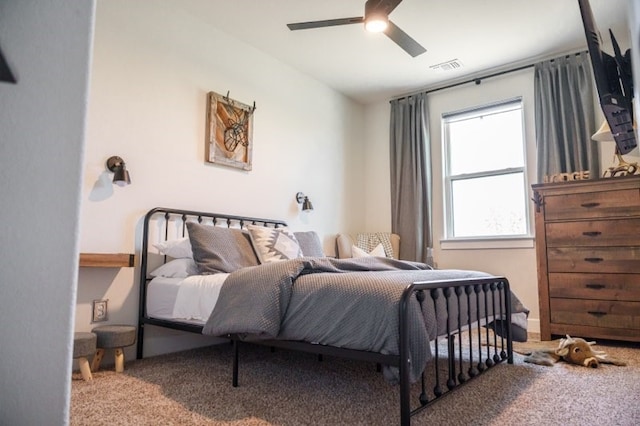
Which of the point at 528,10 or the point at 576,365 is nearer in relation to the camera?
the point at 576,365

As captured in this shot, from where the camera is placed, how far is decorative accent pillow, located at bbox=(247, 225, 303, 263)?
289 cm

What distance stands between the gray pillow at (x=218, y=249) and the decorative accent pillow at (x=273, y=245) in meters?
0.06

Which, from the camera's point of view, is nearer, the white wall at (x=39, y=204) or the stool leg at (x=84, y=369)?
the white wall at (x=39, y=204)

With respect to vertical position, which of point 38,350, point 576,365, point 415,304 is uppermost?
point 38,350

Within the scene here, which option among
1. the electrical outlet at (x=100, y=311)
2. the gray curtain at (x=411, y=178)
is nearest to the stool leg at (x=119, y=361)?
the electrical outlet at (x=100, y=311)

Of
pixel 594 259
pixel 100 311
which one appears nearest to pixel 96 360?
pixel 100 311

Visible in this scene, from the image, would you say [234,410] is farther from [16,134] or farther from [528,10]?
[528,10]

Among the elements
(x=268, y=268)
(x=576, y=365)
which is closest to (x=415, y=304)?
(x=268, y=268)

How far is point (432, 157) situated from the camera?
4.59 meters

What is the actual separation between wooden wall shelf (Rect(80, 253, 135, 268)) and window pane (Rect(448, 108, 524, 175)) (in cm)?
337

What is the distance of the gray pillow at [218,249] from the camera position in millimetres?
2574

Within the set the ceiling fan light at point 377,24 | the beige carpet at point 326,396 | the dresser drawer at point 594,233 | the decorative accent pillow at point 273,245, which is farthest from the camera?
the dresser drawer at point 594,233

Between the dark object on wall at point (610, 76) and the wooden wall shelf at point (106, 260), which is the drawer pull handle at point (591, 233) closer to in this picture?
the dark object on wall at point (610, 76)

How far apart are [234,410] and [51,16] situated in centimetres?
163
